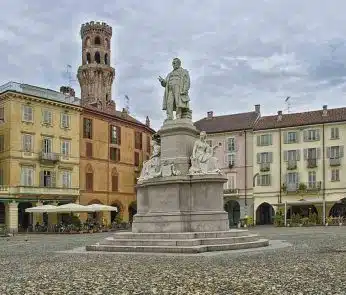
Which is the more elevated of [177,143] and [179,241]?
[177,143]

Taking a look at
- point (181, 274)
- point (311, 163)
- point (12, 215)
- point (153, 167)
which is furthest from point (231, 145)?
point (181, 274)

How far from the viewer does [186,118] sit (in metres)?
26.4

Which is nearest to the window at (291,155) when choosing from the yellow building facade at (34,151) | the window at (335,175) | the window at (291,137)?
the window at (291,137)

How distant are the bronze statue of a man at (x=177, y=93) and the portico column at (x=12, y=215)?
3440 cm

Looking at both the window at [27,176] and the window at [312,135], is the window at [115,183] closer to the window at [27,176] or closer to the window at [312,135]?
the window at [27,176]

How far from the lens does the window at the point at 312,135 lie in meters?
71.4

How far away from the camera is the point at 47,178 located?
201ft

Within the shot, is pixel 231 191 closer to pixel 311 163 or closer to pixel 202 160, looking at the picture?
pixel 311 163

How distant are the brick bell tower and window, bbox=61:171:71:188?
4083 cm

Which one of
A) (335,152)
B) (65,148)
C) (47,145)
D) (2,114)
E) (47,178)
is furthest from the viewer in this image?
(335,152)

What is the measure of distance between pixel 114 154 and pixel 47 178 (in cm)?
1118

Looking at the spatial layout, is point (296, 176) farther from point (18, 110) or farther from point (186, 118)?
point (186, 118)

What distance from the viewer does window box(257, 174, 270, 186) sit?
2926 inches

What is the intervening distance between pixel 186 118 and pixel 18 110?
119ft
